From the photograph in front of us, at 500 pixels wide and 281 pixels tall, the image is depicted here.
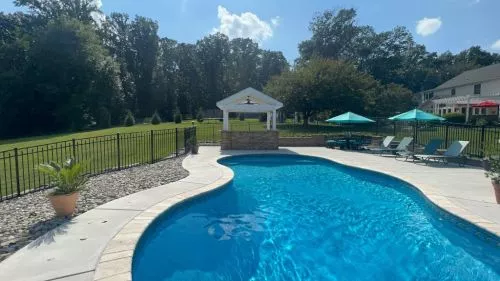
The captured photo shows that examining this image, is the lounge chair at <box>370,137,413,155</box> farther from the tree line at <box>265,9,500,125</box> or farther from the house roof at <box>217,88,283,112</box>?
the tree line at <box>265,9,500,125</box>

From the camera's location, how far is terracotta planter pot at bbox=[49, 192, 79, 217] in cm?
541

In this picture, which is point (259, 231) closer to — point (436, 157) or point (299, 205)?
point (299, 205)

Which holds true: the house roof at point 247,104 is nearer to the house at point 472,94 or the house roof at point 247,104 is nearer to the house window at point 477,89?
the house at point 472,94

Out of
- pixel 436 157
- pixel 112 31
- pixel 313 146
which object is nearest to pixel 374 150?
pixel 313 146

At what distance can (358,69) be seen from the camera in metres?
46.4

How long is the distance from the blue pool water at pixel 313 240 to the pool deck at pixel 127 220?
28 cm

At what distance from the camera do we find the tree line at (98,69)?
1192 inches

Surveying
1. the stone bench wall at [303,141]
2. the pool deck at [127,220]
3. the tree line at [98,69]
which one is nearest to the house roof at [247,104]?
the stone bench wall at [303,141]

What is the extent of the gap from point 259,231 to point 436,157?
8.93 meters

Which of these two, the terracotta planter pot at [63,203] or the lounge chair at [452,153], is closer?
the terracotta planter pot at [63,203]

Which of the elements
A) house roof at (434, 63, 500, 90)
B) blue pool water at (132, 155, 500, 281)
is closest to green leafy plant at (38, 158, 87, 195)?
blue pool water at (132, 155, 500, 281)

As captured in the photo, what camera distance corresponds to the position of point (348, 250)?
17.8 feet

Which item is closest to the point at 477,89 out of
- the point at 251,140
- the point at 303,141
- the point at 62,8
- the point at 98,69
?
the point at 303,141

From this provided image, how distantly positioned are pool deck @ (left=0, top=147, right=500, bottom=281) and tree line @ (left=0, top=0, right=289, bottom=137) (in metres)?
26.4
